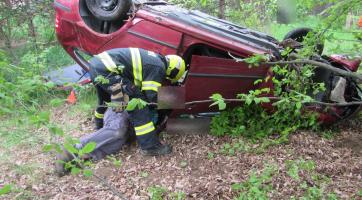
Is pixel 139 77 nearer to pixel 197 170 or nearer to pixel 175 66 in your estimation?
pixel 175 66

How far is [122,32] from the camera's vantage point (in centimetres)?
487

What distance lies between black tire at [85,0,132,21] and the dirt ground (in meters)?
1.61

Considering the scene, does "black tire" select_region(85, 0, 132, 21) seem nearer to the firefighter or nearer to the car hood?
the car hood

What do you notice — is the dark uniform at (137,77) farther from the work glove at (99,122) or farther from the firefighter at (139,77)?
the work glove at (99,122)

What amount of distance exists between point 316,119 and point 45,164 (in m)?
3.04

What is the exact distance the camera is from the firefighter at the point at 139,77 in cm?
423

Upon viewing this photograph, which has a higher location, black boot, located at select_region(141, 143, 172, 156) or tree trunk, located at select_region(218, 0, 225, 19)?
tree trunk, located at select_region(218, 0, 225, 19)

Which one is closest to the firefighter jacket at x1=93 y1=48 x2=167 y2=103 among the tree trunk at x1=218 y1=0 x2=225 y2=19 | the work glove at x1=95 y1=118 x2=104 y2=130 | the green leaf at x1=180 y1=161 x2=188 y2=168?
the green leaf at x1=180 y1=161 x2=188 y2=168

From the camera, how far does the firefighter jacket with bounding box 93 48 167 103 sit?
13.9 ft

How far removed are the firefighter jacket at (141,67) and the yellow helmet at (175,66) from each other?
0.07 meters

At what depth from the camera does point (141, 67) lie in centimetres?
425

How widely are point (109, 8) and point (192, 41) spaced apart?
131 centimetres

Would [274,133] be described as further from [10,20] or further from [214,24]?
[10,20]

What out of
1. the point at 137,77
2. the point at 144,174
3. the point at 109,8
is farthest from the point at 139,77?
the point at 109,8
